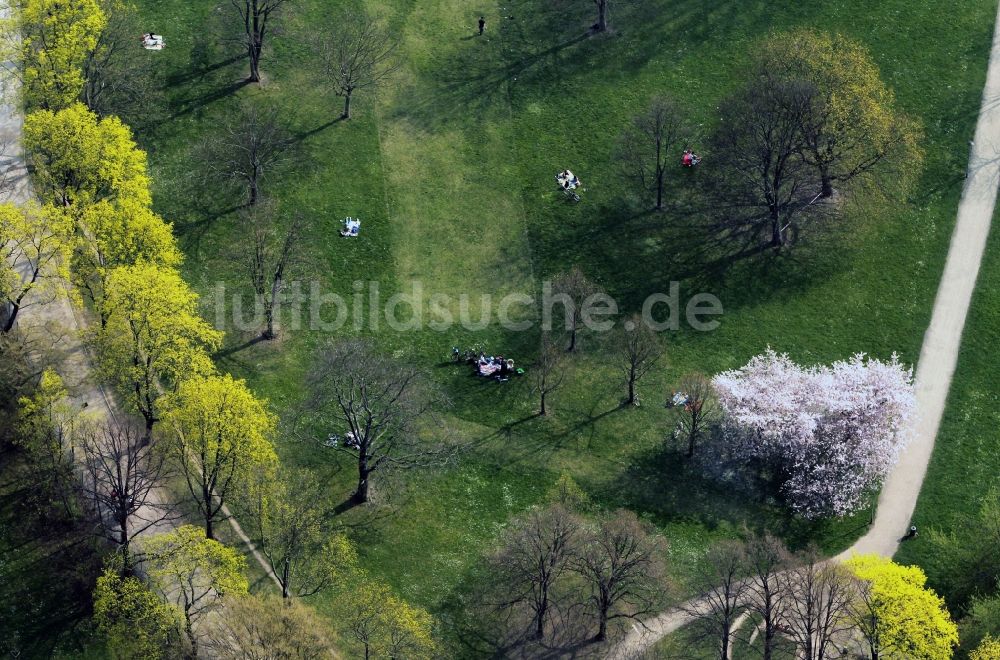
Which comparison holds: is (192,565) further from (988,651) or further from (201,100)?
(201,100)

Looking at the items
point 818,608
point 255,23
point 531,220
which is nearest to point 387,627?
point 818,608

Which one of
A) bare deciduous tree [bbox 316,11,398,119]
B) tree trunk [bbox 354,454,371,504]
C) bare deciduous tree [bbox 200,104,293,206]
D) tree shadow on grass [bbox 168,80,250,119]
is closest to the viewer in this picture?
tree trunk [bbox 354,454,371,504]

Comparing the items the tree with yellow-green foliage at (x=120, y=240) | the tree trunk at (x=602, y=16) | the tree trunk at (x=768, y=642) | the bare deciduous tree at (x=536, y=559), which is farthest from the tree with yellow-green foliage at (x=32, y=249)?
the tree trunk at (x=602, y=16)

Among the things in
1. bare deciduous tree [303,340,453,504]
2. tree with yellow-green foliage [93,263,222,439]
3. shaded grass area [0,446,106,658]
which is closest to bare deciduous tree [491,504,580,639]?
bare deciduous tree [303,340,453,504]

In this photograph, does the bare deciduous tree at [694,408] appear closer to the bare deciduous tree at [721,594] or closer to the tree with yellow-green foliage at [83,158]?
the bare deciduous tree at [721,594]

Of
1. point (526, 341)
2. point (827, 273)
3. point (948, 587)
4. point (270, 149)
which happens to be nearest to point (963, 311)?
point (827, 273)

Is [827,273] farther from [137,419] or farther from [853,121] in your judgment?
[137,419]

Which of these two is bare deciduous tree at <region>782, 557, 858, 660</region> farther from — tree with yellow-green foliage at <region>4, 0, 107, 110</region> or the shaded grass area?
tree with yellow-green foliage at <region>4, 0, 107, 110</region>
